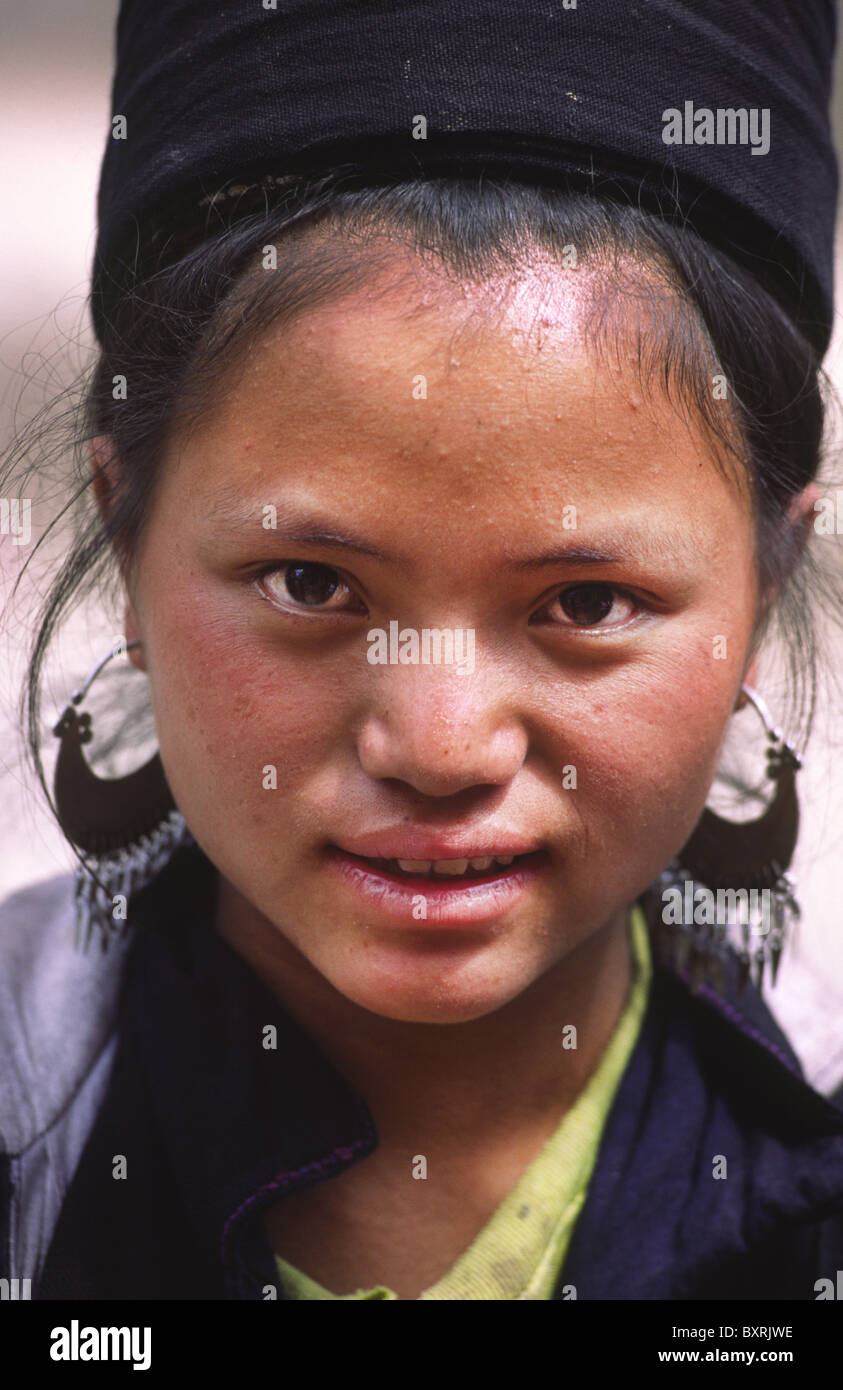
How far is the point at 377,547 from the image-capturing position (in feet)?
3.07

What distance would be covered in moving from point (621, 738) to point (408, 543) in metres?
0.24

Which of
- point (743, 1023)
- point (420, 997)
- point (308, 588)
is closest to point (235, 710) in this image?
point (308, 588)

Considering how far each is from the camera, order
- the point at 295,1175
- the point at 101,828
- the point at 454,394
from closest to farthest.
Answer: the point at 454,394 → the point at 295,1175 → the point at 101,828

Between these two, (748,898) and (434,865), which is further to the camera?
(748,898)

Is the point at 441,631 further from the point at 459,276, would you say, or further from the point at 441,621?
the point at 459,276

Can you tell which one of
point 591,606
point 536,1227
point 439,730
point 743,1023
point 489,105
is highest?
point 489,105

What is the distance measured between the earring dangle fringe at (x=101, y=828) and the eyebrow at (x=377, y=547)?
38cm

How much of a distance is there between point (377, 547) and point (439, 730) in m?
0.14

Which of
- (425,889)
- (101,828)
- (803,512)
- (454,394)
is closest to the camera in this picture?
(454,394)

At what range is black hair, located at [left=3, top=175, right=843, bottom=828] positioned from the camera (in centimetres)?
97

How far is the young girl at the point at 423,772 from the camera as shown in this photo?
95 centimetres

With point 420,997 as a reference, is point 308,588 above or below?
above

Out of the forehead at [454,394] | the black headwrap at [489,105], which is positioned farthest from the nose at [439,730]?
the black headwrap at [489,105]

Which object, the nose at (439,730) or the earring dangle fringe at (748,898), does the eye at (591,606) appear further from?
the earring dangle fringe at (748,898)
